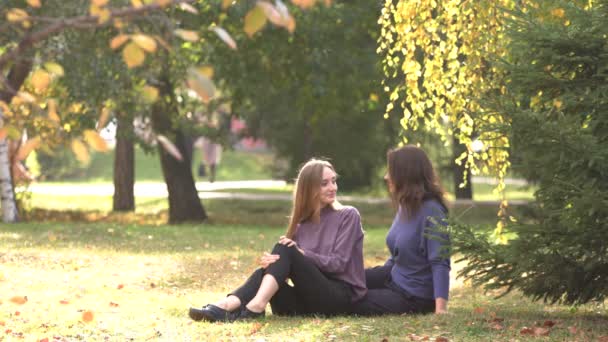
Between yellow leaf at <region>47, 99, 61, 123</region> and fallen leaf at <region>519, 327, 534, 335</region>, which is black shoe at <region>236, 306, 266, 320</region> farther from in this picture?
yellow leaf at <region>47, 99, 61, 123</region>

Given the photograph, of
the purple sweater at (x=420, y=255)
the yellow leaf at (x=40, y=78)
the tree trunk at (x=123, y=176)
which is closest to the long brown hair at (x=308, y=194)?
the purple sweater at (x=420, y=255)

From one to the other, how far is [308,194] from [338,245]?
38 centimetres

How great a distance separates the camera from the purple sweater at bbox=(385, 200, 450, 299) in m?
6.48

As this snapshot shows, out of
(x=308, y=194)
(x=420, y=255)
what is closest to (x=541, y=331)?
(x=420, y=255)

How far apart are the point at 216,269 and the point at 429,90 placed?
3.51 m

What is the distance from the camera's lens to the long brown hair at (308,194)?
6688mm

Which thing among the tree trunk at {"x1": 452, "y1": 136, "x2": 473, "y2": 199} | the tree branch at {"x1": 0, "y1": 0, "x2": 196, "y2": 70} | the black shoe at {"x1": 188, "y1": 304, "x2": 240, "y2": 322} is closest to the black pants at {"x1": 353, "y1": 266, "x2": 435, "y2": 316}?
the black shoe at {"x1": 188, "y1": 304, "x2": 240, "y2": 322}

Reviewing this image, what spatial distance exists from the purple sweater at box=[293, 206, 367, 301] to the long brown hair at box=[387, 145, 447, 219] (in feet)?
1.05

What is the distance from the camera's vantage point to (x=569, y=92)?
5949mm

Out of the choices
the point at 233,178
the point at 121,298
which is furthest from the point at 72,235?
the point at 233,178

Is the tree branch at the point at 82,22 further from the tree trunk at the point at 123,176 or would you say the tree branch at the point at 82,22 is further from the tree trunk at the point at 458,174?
the tree trunk at the point at 458,174

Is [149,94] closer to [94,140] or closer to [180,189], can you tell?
[94,140]

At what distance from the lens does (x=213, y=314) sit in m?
6.42

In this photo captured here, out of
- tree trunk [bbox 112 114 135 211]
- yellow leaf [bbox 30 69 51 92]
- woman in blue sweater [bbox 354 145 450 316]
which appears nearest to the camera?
yellow leaf [bbox 30 69 51 92]
